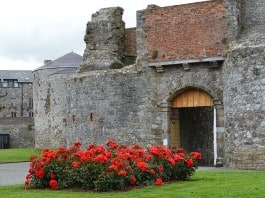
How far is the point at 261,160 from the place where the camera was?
73.6ft

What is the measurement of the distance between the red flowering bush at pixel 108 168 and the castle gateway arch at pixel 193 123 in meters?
8.32

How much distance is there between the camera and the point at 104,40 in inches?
1134

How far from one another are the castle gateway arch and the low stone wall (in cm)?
3883

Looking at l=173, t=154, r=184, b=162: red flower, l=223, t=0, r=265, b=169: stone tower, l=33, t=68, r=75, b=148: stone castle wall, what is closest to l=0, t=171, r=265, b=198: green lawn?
l=173, t=154, r=184, b=162: red flower

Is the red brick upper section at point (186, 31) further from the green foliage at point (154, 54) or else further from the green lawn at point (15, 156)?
the green lawn at point (15, 156)

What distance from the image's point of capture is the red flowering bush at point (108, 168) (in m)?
15.4

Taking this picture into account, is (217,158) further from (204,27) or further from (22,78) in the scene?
(22,78)

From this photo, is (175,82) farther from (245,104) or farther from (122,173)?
(122,173)

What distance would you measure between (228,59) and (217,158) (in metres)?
4.07

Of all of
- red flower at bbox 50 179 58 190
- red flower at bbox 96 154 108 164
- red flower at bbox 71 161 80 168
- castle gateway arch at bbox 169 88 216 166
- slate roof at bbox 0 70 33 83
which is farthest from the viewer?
slate roof at bbox 0 70 33 83

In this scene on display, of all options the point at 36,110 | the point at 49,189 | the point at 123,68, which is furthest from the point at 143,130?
the point at 36,110

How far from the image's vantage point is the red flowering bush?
15406 millimetres

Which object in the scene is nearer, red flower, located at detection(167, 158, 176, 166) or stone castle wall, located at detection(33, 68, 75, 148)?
red flower, located at detection(167, 158, 176, 166)

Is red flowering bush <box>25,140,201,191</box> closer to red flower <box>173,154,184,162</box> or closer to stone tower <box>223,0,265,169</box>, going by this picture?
red flower <box>173,154,184,162</box>
